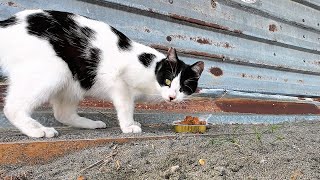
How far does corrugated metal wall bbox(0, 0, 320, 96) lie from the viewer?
3566 mm

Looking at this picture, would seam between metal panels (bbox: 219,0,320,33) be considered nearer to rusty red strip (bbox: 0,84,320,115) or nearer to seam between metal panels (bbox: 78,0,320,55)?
seam between metal panels (bbox: 78,0,320,55)

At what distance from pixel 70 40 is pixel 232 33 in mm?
2332

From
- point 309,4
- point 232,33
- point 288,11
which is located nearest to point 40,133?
point 232,33

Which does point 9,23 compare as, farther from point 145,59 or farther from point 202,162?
point 202,162

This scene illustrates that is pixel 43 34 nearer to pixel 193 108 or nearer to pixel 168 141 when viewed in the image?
pixel 168 141

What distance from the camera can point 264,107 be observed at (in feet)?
15.3

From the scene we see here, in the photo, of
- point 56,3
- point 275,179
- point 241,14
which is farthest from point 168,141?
point 241,14

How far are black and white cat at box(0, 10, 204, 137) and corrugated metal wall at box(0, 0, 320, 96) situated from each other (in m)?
0.45

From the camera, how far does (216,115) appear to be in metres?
4.05

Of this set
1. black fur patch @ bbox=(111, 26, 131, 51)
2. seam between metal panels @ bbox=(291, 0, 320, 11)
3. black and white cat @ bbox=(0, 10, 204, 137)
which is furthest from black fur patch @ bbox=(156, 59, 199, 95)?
seam between metal panels @ bbox=(291, 0, 320, 11)

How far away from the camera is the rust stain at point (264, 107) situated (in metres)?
4.25

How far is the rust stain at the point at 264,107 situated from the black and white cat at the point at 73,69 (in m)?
1.05

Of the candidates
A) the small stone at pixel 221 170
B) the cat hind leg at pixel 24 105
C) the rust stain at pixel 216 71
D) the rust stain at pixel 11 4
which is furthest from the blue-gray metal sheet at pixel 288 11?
the small stone at pixel 221 170

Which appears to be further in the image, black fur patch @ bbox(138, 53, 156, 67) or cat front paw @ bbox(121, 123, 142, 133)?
black fur patch @ bbox(138, 53, 156, 67)
